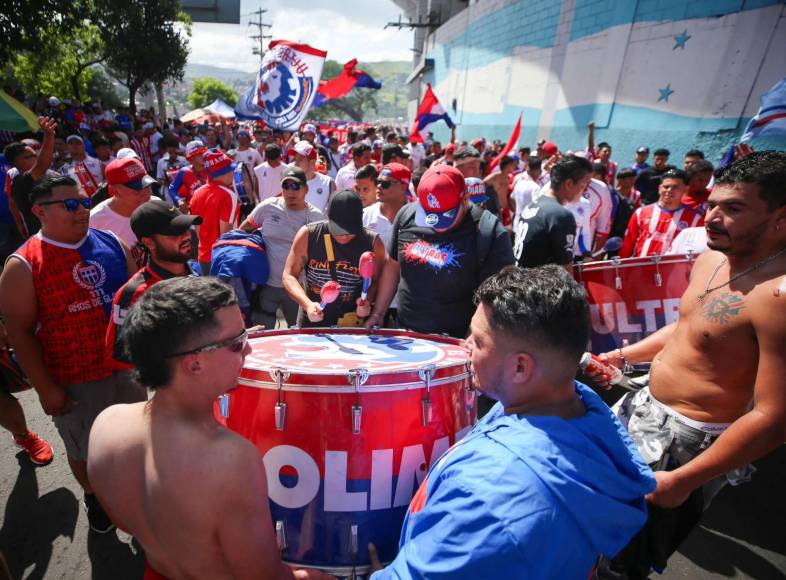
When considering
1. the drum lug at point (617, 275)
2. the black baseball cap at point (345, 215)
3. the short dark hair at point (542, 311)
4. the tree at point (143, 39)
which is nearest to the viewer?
the short dark hair at point (542, 311)

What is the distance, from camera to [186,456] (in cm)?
128

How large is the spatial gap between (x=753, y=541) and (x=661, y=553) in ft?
4.39

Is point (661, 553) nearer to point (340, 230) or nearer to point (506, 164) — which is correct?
point (340, 230)

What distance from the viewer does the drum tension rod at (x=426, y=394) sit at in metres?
1.78

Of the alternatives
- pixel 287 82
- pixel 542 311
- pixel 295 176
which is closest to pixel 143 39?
pixel 287 82

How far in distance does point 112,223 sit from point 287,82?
4241mm

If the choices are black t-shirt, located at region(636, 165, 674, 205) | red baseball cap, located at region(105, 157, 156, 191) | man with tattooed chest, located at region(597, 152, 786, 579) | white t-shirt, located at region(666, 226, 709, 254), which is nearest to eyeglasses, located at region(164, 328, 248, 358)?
Result: man with tattooed chest, located at region(597, 152, 786, 579)

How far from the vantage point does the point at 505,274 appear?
1355mm

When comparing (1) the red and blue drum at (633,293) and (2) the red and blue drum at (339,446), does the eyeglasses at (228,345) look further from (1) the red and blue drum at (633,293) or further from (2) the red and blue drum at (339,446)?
(1) the red and blue drum at (633,293)

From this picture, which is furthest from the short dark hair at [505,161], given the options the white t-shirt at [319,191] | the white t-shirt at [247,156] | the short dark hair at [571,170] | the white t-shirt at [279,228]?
the white t-shirt at [247,156]

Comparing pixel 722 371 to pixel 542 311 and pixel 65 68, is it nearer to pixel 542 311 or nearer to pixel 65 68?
pixel 542 311

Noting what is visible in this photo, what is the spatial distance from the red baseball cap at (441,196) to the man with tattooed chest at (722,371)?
142cm

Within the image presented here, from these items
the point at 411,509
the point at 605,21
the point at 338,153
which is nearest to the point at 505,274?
the point at 411,509

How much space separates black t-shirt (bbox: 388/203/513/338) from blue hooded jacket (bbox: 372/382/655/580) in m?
1.88
